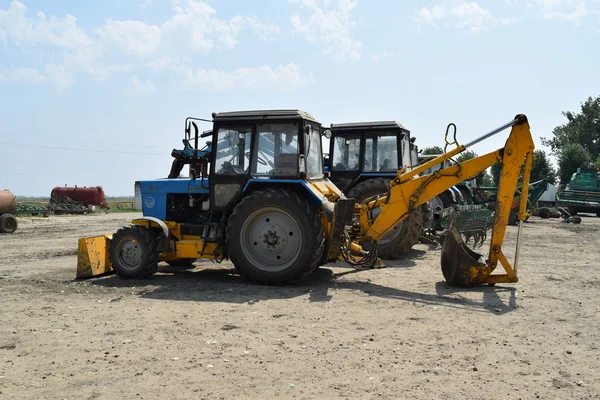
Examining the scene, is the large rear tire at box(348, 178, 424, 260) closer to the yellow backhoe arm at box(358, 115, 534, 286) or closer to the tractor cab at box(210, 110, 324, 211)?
the yellow backhoe arm at box(358, 115, 534, 286)

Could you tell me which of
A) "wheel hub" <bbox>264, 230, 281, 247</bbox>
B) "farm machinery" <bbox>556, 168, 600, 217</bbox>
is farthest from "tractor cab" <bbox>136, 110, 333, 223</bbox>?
"farm machinery" <bbox>556, 168, 600, 217</bbox>

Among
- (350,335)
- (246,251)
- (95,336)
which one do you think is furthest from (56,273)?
(350,335)

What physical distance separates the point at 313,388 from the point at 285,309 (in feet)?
8.33

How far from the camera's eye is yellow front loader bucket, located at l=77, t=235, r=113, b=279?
28.4 feet

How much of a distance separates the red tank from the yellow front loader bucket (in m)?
31.9

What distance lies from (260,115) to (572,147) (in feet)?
159

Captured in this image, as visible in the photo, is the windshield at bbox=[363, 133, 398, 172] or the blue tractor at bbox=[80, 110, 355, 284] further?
the windshield at bbox=[363, 133, 398, 172]

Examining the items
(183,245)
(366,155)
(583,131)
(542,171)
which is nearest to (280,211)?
(183,245)

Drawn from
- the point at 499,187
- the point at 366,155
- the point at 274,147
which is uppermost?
the point at 366,155

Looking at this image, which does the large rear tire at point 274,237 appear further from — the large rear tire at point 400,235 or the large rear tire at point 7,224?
→ the large rear tire at point 7,224

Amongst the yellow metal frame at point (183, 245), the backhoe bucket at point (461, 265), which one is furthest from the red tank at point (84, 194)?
the backhoe bucket at point (461, 265)

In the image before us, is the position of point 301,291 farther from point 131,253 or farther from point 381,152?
point 381,152

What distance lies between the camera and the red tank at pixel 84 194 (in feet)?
127

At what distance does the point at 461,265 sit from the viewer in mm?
7781
